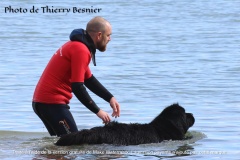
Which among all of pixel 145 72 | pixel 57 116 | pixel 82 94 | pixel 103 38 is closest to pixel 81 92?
pixel 82 94

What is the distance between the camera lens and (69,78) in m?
8.15

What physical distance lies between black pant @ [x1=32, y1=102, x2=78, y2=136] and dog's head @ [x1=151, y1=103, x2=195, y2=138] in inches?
51.1

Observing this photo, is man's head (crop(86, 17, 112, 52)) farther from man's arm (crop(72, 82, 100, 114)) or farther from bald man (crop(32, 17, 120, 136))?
man's arm (crop(72, 82, 100, 114))

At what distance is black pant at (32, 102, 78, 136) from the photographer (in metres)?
8.20

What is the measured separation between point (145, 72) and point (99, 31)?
28.0 ft

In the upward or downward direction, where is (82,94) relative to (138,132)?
upward

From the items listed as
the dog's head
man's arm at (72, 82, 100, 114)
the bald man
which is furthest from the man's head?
the dog's head

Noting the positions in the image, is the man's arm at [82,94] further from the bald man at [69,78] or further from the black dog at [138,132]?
the black dog at [138,132]

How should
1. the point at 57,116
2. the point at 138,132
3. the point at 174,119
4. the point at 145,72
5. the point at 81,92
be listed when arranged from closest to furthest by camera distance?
the point at 81,92 < the point at 57,116 < the point at 138,132 < the point at 174,119 < the point at 145,72

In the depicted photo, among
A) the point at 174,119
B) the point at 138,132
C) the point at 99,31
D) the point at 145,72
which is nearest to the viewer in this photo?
the point at 99,31

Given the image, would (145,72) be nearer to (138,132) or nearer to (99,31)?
(138,132)

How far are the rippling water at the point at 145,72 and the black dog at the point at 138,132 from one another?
0.34ft

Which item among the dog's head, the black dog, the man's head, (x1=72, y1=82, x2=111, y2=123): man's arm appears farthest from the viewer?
the dog's head

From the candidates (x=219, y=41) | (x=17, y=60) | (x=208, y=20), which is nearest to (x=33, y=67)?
(x=17, y=60)
